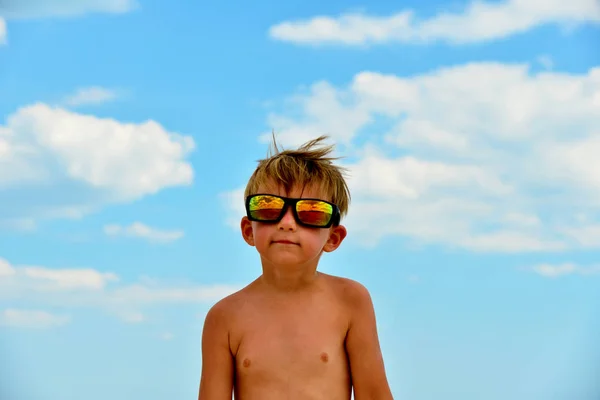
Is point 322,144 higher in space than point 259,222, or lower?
higher

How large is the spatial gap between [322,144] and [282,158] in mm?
407

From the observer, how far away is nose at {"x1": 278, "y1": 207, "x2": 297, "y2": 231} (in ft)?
18.0

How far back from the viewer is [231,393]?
5.73m

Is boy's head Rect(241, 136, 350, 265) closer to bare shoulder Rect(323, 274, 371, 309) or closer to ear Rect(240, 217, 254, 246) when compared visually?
ear Rect(240, 217, 254, 246)

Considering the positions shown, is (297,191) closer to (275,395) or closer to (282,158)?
(282,158)

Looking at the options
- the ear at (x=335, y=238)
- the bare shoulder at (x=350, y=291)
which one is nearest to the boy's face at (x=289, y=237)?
the ear at (x=335, y=238)

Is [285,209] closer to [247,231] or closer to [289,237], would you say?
[289,237]

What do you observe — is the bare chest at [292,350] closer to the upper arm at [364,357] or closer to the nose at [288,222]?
the upper arm at [364,357]

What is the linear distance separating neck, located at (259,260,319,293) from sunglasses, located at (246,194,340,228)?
37cm

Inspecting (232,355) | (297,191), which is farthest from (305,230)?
(232,355)

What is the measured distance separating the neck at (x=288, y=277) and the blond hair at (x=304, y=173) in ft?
1.72

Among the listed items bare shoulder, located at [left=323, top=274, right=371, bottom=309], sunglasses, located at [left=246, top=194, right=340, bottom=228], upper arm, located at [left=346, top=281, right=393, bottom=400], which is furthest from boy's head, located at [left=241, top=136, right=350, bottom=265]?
upper arm, located at [left=346, top=281, right=393, bottom=400]

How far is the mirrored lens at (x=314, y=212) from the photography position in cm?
552

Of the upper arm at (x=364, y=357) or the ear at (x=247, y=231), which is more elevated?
the ear at (x=247, y=231)
